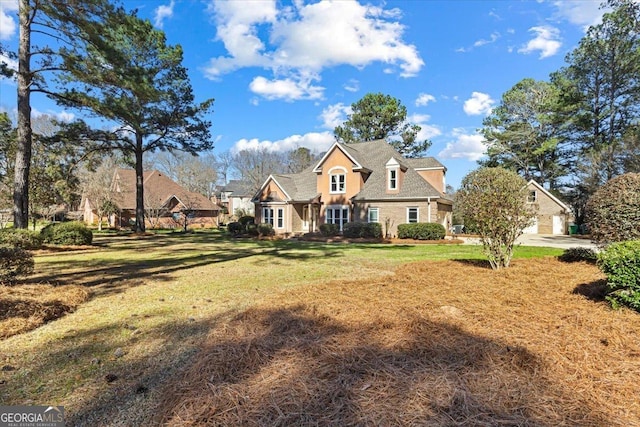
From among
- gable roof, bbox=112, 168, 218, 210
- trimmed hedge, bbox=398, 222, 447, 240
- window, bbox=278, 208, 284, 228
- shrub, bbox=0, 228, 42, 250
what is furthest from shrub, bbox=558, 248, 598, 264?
gable roof, bbox=112, 168, 218, 210

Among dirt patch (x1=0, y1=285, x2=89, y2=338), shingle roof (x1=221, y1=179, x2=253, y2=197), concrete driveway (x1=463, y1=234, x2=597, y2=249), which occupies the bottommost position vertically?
concrete driveway (x1=463, y1=234, x2=597, y2=249)

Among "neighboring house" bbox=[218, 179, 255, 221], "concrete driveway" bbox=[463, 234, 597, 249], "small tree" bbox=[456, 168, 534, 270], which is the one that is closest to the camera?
"small tree" bbox=[456, 168, 534, 270]

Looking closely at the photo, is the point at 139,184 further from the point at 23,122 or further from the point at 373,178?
the point at 373,178

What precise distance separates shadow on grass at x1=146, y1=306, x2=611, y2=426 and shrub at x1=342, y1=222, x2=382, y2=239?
63.7ft

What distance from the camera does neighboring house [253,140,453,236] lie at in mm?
24375

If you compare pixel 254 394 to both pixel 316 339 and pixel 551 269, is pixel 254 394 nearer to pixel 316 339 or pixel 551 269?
pixel 316 339

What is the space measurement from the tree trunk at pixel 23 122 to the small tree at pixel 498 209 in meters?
16.7

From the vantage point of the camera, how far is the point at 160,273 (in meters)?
9.80

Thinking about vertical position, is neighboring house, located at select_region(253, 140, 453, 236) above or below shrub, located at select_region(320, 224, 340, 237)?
above

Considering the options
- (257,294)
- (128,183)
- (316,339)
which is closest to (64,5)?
(257,294)

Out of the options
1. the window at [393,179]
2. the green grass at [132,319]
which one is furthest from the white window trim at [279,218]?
the green grass at [132,319]

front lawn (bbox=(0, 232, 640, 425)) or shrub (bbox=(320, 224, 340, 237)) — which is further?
shrub (bbox=(320, 224, 340, 237))

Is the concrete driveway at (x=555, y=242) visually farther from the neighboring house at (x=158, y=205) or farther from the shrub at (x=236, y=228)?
the neighboring house at (x=158, y=205)

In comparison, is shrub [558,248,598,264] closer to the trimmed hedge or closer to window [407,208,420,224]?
the trimmed hedge
